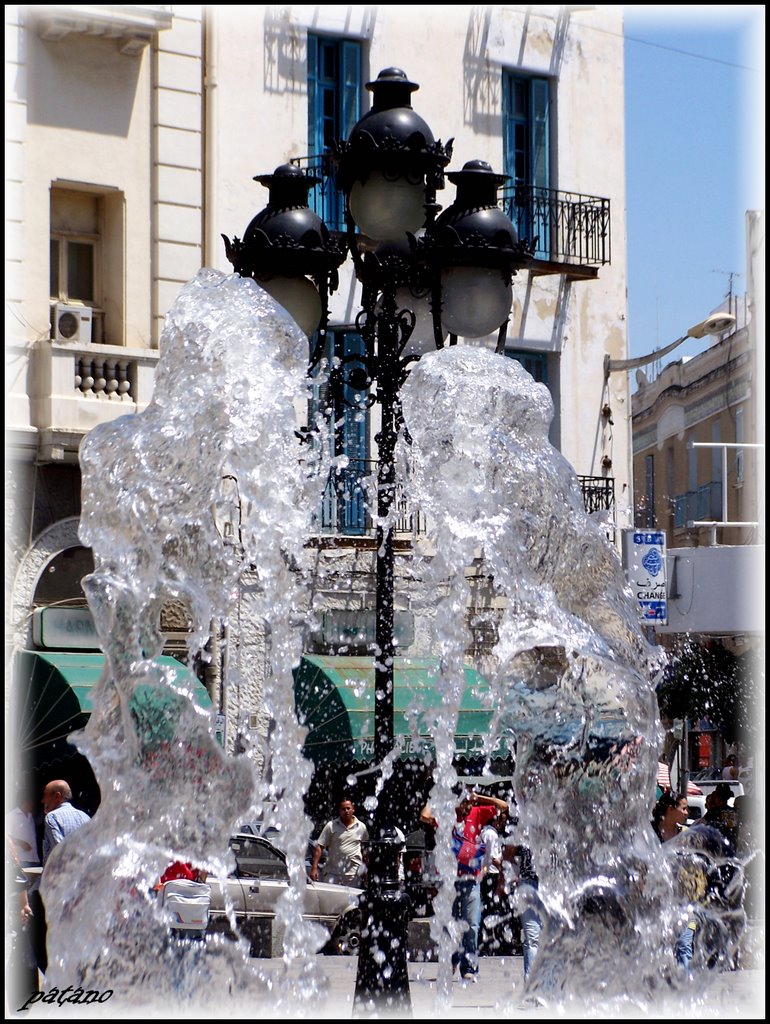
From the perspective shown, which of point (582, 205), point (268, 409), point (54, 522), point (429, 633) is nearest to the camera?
point (268, 409)

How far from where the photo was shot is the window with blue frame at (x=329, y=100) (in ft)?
64.6

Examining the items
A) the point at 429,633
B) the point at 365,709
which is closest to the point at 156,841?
the point at 365,709

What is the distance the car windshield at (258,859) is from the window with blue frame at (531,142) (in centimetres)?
961

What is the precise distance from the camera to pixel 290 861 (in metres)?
8.34

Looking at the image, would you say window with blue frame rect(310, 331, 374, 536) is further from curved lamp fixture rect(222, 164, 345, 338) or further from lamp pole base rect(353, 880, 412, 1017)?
lamp pole base rect(353, 880, 412, 1017)

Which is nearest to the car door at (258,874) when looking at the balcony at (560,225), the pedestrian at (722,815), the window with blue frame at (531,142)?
the pedestrian at (722,815)

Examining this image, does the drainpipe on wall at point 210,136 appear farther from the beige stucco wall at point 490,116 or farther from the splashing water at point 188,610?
the splashing water at point 188,610

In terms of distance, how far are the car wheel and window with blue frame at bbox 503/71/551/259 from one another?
33.8 ft

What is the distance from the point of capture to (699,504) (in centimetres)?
4019

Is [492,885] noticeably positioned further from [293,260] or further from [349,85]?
[349,85]

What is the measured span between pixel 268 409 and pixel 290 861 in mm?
2019

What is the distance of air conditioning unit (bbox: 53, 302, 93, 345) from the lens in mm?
17219

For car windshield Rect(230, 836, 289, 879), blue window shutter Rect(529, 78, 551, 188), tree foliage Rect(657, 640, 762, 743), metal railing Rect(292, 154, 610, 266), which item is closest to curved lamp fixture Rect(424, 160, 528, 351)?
car windshield Rect(230, 836, 289, 879)

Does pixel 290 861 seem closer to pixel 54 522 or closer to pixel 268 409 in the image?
pixel 268 409
